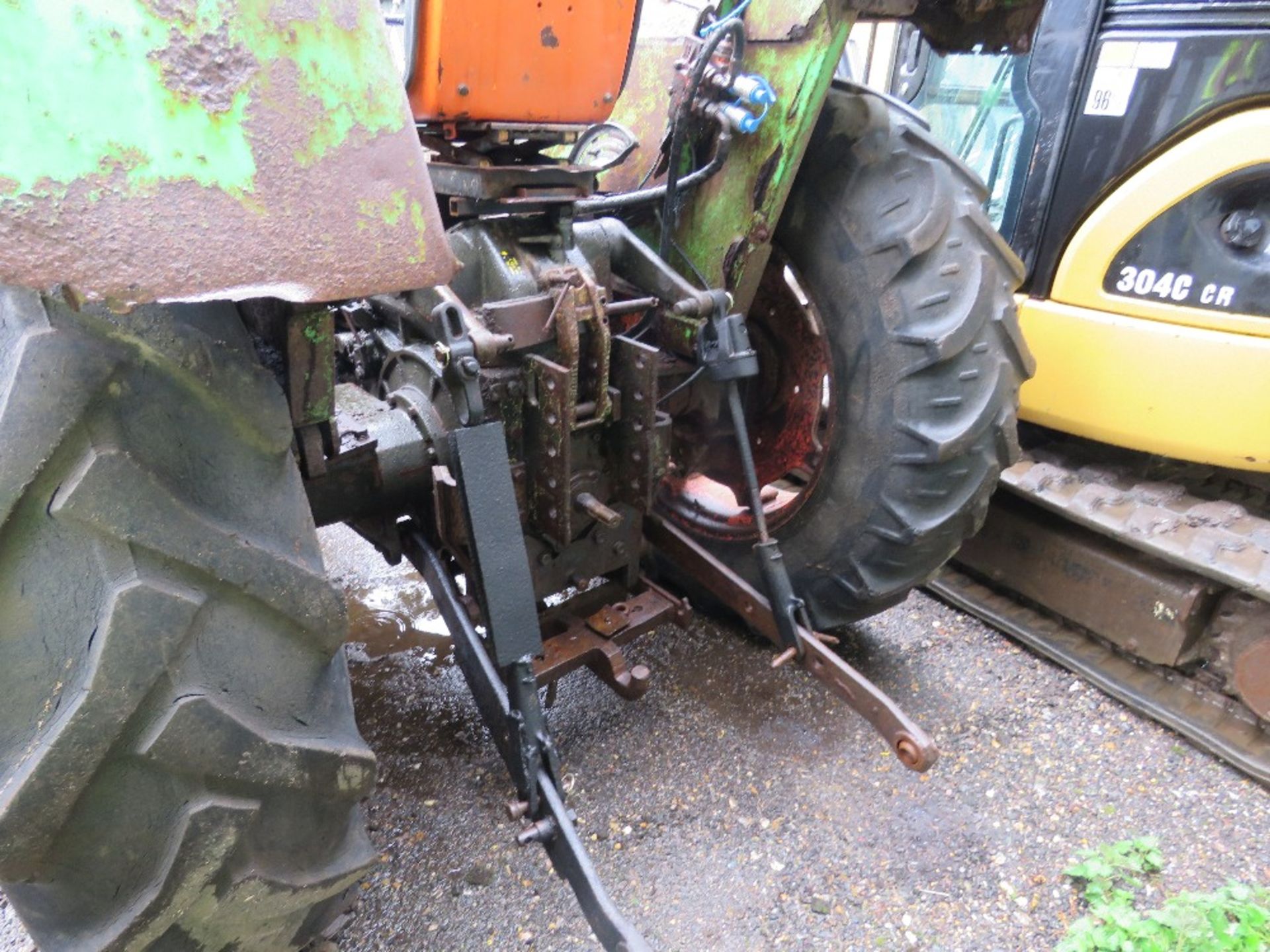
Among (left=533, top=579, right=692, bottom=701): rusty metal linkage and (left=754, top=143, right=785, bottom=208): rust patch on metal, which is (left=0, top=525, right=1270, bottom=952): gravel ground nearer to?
(left=533, top=579, right=692, bottom=701): rusty metal linkage

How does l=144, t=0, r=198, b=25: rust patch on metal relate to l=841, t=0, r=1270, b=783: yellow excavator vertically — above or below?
above

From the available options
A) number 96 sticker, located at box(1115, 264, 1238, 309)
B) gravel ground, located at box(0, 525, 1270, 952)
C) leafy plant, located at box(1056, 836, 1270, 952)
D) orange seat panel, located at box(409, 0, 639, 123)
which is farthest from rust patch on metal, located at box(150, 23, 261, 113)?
number 96 sticker, located at box(1115, 264, 1238, 309)

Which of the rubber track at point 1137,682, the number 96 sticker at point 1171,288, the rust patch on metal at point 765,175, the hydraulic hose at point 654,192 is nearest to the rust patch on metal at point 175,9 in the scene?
the hydraulic hose at point 654,192

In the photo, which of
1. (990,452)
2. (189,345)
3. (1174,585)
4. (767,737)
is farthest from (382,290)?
(1174,585)

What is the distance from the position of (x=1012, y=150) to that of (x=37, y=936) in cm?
242

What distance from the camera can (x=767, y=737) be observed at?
1868mm

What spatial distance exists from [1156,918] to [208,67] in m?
1.89

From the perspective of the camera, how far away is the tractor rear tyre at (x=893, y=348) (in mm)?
1560

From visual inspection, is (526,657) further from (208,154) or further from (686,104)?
(686,104)

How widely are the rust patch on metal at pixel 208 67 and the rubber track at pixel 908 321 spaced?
120 centimetres

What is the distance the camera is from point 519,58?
3.78 feet

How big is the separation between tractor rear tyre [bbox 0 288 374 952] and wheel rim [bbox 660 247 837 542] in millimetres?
1105

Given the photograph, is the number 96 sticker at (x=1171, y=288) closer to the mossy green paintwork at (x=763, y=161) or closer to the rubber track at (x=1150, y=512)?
the rubber track at (x=1150, y=512)

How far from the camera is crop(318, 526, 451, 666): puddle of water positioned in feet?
7.04
